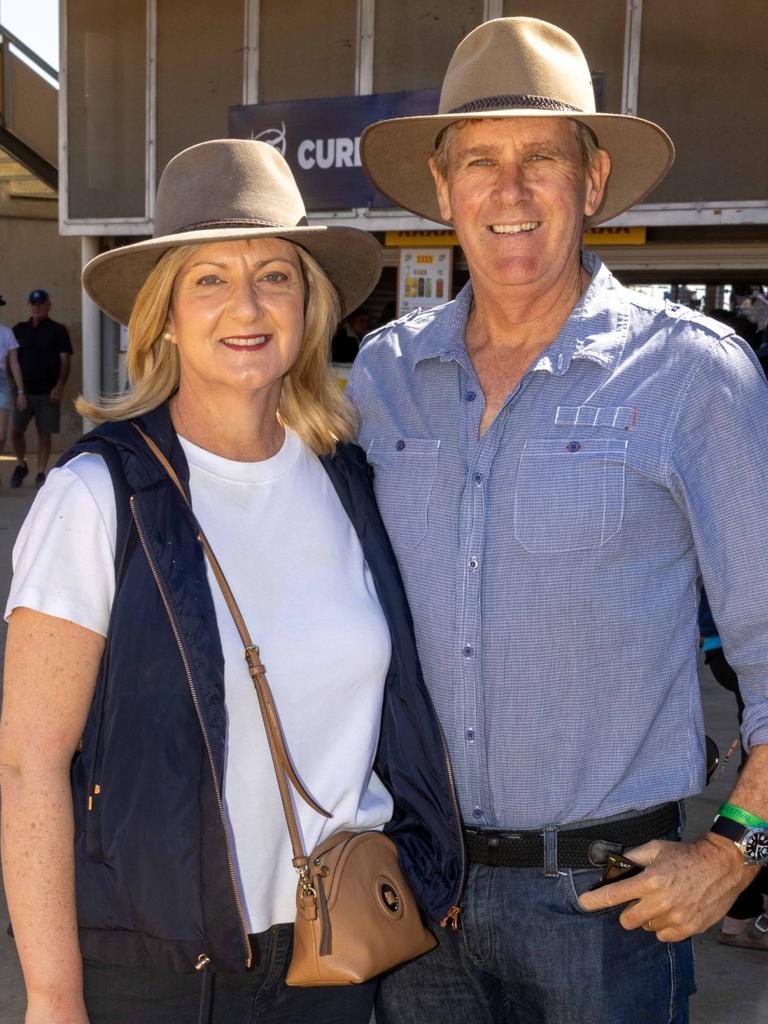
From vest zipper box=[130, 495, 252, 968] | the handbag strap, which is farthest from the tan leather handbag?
vest zipper box=[130, 495, 252, 968]

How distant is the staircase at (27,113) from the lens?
1516 centimetres

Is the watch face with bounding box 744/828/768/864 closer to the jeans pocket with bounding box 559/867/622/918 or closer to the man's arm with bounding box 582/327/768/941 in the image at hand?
the man's arm with bounding box 582/327/768/941

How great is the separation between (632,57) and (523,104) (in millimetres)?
7721

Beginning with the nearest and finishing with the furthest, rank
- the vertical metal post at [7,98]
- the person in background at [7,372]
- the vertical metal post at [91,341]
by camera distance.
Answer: the person in background at [7,372]
the vertical metal post at [91,341]
the vertical metal post at [7,98]

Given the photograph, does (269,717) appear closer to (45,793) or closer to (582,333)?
(45,793)

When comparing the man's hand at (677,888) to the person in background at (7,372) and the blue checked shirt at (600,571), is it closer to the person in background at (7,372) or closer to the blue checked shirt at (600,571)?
the blue checked shirt at (600,571)

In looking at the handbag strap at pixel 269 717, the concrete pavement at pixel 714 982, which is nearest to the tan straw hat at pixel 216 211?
the handbag strap at pixel 269 717

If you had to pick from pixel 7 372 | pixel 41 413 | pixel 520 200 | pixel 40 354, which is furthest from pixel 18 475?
pixel 520 200

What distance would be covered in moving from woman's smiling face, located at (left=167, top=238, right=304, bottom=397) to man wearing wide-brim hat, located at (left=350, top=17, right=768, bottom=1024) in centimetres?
36

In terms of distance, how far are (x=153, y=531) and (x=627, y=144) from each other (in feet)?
4.22

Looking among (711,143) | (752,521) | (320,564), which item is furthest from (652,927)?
(711,143)

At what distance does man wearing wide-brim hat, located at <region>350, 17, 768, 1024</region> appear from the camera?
2127 mm

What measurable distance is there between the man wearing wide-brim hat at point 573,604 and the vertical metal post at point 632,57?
7492 millimetres

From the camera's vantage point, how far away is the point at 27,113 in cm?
1532
